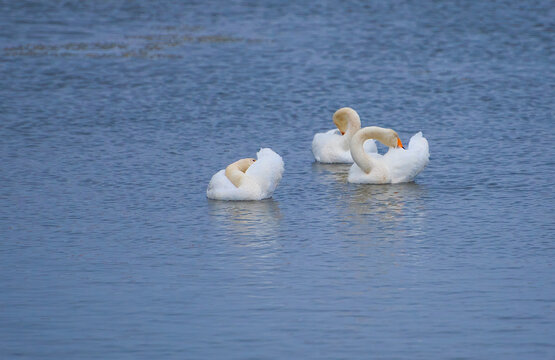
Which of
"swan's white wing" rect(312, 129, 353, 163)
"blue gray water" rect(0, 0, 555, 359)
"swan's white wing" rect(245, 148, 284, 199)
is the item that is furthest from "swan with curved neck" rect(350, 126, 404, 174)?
"swan's white wing" rect(245, 148, 284, 199)

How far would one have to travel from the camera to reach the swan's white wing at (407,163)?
17.8 meters

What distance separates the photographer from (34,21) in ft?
124

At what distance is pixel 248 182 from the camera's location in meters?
16.5

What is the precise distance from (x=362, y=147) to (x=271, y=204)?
2488 mm

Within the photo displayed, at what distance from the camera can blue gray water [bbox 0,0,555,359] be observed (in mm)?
10922

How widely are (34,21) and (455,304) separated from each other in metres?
29.1

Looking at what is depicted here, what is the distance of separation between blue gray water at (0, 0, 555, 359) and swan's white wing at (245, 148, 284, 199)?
0.95 feet

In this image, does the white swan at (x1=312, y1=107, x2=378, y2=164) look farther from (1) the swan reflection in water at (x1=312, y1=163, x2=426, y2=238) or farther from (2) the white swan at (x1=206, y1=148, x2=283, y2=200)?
(2) the white swan at (x1=206, y1=148, x2=283, y2=200)

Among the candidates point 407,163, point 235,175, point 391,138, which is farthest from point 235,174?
point 391,138

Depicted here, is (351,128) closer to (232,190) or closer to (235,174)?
(235,174)

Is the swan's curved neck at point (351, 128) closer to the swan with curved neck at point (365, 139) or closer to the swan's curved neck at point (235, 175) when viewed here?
the swan with curved neck at point (365, 139)

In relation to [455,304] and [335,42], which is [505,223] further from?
[335,42]

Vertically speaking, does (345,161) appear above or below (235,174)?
above

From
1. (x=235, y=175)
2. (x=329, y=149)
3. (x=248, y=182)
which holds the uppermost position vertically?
(x=329, y=149)
